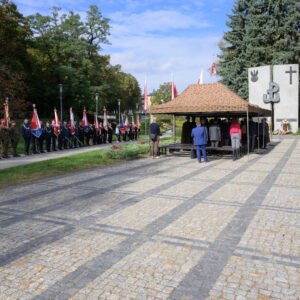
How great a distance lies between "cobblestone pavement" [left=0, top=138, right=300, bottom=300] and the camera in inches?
149

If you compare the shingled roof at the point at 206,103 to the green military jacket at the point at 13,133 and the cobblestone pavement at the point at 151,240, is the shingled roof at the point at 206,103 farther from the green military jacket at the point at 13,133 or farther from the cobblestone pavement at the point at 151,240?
the green military jacket at the point at 13,133

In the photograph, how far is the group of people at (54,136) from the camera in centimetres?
1752

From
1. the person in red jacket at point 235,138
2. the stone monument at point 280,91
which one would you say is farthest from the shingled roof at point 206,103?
the stone monument at point 280,91

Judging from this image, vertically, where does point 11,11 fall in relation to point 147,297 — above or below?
above

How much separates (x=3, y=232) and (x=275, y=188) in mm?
6522

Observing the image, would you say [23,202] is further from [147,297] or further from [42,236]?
[147,297]

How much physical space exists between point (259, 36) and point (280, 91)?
830 cm

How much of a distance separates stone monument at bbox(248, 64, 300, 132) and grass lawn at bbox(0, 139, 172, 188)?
25.1 meters

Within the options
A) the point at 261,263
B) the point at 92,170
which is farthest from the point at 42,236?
the point at 92,170

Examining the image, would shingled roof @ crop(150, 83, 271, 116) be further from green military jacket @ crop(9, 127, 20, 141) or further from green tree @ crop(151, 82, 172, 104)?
green tree @ crop(151, 82, 172, 104)

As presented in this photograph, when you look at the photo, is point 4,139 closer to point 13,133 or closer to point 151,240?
point 13,133

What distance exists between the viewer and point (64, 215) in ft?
21.4

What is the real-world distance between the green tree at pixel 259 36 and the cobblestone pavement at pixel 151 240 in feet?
117

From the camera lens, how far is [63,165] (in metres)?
13.2
